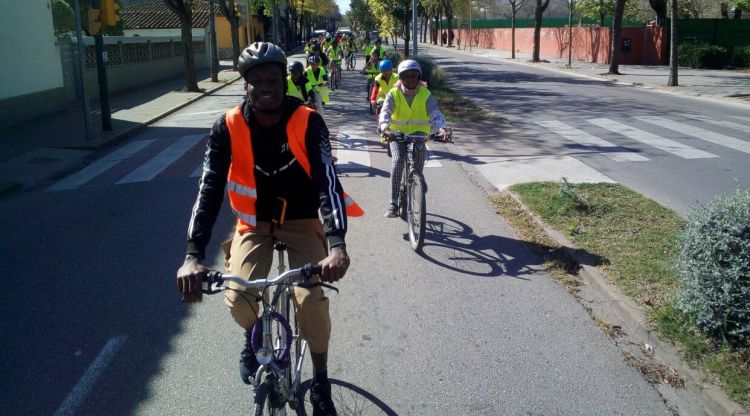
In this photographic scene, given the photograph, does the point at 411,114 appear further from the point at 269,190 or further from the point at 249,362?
the point at 249,362

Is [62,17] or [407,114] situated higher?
[62,17]

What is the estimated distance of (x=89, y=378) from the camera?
169 inches

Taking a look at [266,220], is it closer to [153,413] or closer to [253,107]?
[253,107]

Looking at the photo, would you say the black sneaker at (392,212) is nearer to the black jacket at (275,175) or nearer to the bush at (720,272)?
the bush at (720,272)

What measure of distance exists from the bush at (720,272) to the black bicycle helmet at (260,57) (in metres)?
3.06

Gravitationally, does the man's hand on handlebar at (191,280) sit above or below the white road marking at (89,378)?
above

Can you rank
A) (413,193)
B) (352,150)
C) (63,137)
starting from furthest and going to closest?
1. (63,137)
2. (352,150)
3. (413,193)

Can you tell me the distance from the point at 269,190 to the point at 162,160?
31.8ft

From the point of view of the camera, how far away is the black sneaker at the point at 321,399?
3.44 m

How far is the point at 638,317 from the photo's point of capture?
4.97 meters

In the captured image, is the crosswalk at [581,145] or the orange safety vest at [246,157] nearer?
the orange safety vest at [246,157]

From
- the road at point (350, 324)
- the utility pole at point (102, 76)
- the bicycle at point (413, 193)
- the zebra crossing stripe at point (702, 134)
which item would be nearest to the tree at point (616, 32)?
the zebra crossing stripe at point (702, 134)

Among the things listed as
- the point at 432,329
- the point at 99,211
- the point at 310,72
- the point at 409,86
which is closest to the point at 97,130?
the point at 310,72

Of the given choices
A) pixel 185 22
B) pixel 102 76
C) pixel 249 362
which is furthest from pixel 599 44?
pixel 249 362
